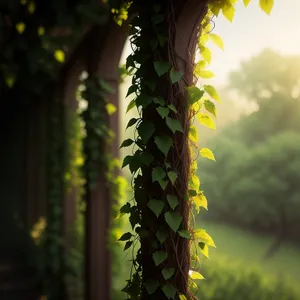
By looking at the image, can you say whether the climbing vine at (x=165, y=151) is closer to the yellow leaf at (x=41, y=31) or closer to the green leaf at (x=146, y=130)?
the green leaf at (x=146, y=130)

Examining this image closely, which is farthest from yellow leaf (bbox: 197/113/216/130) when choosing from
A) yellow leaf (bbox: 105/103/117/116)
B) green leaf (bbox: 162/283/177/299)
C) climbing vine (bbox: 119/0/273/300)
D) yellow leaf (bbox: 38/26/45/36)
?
yellow leaf (bbox: 38/26/45/36)

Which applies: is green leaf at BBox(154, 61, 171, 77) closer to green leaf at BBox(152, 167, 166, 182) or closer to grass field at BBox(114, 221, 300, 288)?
green leaf at BBox(152, 167, 166, 182)

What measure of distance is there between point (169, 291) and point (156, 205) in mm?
338

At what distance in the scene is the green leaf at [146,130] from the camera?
1.69 m

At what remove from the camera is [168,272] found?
1.71 meters

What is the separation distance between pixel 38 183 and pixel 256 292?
3.38m

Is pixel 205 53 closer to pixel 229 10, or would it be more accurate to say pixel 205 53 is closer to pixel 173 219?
pixel 229 10

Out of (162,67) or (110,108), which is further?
(110,108)

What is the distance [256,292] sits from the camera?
15.1 ft

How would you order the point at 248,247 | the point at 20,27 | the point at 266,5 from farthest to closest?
the point at 248,247, the point at 20,27, the point at 266,5

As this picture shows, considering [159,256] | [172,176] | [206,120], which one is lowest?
[159,256]

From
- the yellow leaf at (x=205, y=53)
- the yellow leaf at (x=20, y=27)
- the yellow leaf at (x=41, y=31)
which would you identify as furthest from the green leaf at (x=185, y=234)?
the yellow leaf at (x=20, y=27)

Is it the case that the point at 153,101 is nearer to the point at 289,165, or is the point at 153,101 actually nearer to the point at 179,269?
the point at 179,269

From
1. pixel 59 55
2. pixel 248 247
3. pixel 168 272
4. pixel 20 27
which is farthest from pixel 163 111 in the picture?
pixel 248 247
